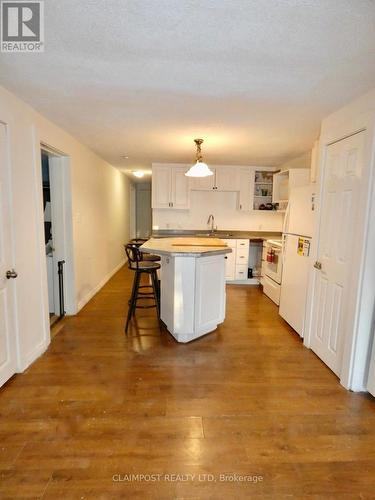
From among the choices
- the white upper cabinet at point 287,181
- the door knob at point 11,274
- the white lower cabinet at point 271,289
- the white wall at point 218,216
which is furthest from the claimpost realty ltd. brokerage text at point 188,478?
the white wall at point 218,216

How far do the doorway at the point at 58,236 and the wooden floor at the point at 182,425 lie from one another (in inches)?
29.4

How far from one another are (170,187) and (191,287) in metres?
3.02

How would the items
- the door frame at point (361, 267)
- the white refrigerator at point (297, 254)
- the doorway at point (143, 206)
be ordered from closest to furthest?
the door frame at point (361, 267) → the white refrigerator at point (297, 254) → the doorway at point (143, 206)

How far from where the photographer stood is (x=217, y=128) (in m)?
2.98

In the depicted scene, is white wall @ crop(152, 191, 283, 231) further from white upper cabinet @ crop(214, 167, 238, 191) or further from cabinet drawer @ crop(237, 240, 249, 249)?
cabinet drawer @ crop(237, 240, 249, 249)

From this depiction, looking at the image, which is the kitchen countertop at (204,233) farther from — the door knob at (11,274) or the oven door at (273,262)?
the door knob at (11,274)

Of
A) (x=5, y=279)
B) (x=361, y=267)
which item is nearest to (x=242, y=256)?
(x=361, y=267)

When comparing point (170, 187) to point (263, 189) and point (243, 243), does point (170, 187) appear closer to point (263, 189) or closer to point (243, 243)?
point (243, 243)

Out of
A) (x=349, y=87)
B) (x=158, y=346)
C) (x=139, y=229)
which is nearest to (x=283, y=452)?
(x=158, y=346)

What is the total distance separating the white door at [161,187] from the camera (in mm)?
5320

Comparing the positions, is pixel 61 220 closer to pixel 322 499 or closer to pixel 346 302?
pixel 346 302

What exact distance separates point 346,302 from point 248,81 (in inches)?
75.9

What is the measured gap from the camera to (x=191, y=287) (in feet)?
9.41

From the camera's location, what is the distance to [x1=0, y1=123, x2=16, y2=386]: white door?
209 cm
